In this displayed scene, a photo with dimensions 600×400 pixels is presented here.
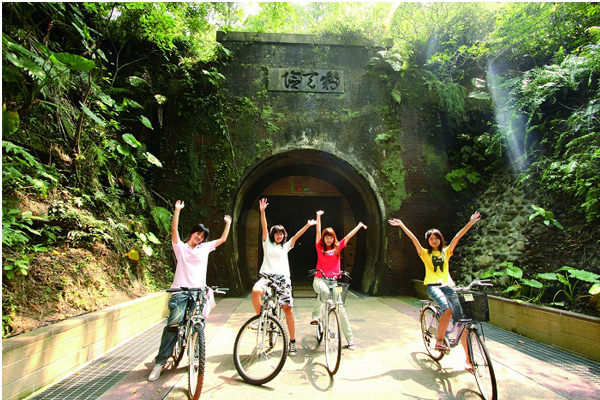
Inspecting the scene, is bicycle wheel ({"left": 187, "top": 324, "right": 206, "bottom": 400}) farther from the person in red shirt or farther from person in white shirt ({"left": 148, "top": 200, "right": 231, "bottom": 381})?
the person in red shirt

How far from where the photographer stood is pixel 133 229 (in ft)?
22.5

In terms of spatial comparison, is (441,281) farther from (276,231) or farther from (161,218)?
(161,218)

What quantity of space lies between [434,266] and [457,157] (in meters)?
6.20

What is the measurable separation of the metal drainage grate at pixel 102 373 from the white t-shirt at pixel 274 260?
1.95 m

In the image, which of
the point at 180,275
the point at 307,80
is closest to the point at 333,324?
the point at 180,275

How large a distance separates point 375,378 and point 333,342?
0.58 m

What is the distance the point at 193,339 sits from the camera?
10.5ft

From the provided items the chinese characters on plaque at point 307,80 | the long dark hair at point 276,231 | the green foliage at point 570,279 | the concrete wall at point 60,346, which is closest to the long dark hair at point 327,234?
the long dark hair at point 276,231

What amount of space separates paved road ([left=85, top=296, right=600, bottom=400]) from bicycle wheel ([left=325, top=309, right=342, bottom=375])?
138mm

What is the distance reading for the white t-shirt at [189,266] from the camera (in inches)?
148

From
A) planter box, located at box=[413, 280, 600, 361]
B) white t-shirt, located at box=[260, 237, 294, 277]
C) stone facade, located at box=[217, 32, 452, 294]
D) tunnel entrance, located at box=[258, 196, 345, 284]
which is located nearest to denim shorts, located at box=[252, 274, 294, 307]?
white t-shirt, located at box=[260, 237, 294, 277]

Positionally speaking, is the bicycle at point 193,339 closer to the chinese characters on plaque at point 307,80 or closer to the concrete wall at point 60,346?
the concrete wall at point 60,346

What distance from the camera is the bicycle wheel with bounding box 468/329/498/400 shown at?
298 cm

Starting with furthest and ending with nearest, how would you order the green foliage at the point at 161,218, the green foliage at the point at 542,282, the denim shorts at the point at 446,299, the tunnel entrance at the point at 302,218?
the tunnel entrance at the point at 302,218 → the green foliage at the point at 161,218 → the green foliage at the point at 542,282 → the denim shorts at the point at 446,299
